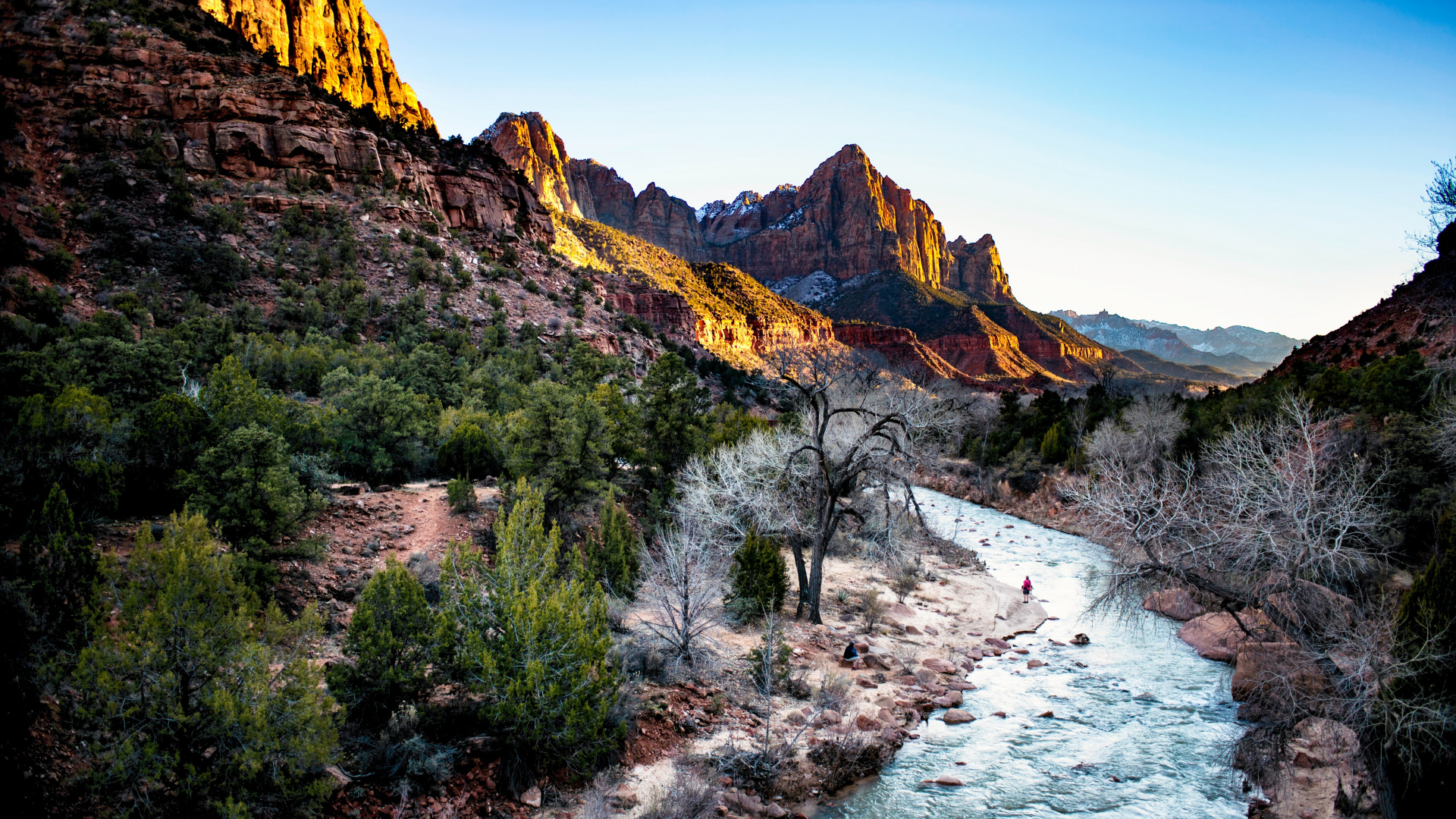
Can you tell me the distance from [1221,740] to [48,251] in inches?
1499

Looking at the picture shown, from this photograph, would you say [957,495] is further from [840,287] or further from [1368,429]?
[840,287]

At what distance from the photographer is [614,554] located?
496 inches

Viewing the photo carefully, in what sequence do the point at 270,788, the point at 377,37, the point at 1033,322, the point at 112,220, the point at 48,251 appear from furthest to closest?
1. the point at 1033,322
2. the point at 377,37
3. the point at 112,220
4. the point at 48,251
5. the point at 270,788

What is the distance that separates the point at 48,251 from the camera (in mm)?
22703

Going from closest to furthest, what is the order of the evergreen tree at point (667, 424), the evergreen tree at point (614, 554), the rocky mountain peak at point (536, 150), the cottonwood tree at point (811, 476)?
the evergreen tree at point (614, 554) < the cottonwood tree at point (811, 476) < the evergreen tree at point (667, 424) < the rocky mountain peak at point (536, 150)

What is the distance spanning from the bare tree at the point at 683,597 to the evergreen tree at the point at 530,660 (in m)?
2.65


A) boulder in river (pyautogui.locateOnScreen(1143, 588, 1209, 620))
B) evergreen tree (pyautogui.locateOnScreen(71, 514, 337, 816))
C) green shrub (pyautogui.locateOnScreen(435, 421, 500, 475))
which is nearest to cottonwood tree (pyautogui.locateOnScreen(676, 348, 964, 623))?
green shrub (pyautogui.locateOnScreen(435, 421, 500, 475))

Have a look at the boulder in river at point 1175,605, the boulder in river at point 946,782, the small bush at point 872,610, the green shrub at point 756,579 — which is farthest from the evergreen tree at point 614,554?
the boulder in river at point 1175,605

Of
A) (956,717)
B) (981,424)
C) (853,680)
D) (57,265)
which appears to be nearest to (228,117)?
(57,265)

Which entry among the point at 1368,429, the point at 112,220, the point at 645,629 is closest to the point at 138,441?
the point at 645,629

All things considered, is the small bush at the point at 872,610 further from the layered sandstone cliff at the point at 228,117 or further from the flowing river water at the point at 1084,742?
the layered sandstone cliff at the point at 228,117

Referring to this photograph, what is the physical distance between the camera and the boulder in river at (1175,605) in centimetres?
1562

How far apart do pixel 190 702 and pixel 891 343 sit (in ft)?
288

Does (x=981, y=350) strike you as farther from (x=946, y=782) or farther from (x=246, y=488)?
(x=246, y=488)
